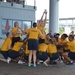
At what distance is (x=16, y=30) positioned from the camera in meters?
10.7

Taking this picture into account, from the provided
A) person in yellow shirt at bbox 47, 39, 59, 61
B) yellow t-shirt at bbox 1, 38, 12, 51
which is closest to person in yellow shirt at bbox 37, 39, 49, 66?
person in yellow shirt at bbox 47, 39, 59, 61

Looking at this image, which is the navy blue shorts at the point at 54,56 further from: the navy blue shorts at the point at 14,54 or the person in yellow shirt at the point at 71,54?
the navy blue shorts at the point at 14,54

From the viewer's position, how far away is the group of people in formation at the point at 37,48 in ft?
32.0

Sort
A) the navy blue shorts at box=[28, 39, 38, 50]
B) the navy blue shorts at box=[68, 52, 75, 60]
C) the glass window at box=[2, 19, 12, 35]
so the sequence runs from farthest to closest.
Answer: the glass window at box=[2, 19, 12, 35] → the navy blue shorts at box=[68, 52, 75, 60] → the navy blue shorts at box=[28, 39, 38, 50]

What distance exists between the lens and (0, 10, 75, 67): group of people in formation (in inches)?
384

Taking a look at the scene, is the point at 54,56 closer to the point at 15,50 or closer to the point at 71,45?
the point at 71,45

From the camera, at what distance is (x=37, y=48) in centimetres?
983

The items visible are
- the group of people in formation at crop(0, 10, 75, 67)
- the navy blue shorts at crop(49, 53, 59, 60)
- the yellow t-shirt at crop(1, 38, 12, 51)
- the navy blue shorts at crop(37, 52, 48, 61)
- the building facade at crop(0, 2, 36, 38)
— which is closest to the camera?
the group of people in formation at crop(0, 10, 75, 67)

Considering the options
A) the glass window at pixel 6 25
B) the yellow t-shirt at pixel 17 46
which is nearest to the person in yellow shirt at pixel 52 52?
the yellow t-shirt at pixel 17 46

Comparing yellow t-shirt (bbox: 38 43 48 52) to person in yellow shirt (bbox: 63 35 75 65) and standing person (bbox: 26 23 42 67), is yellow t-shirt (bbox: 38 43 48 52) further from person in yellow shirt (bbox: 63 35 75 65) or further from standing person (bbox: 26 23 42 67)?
person in yellow shirt (bbox: 63 35 75 65)

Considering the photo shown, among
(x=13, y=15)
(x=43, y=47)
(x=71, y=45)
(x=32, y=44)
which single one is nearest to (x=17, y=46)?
(x=32, y=44)

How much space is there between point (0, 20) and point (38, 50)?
9436mm

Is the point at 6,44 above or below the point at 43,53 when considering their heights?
above

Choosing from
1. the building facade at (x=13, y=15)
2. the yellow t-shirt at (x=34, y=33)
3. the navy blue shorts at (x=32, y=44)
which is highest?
the building facade at (x=13, y=15)
